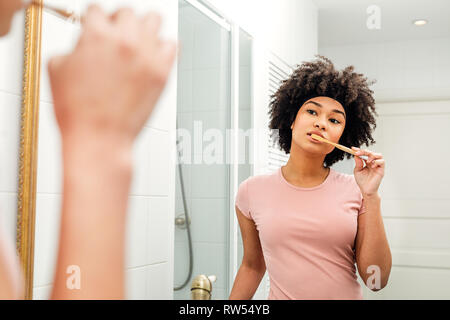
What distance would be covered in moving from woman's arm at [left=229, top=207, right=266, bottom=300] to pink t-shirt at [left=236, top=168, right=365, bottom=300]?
0.04 m

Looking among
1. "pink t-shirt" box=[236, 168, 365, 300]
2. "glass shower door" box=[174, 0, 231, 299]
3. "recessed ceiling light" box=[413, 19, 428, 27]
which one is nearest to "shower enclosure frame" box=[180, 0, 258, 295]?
"glass shower door" box=[174, 0, 231, 299]

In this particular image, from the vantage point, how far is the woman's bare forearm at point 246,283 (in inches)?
26.7

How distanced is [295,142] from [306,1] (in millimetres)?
1157

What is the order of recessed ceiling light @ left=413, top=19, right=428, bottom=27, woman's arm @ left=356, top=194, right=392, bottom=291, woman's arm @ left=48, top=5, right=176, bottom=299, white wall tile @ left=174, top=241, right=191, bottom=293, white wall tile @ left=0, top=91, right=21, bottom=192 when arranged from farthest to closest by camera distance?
1. recessed ceiling light @ left=413, top=19, right=428, bottom=27
2. white wall tile @ left=174, top=241, right=191, bottom=293
3. woman's arm @ left=356, top=194, right=392, bottom=291
4. white wall tile @ left=0, top=91, right=21, bottom=192
5. woman's arm @ left=48, top=5, right=176, bottom=299

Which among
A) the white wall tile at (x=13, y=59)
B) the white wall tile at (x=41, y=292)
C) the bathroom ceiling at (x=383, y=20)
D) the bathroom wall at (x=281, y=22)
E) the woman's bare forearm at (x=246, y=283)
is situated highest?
the bathroom ceiling at (x=383, y=20)

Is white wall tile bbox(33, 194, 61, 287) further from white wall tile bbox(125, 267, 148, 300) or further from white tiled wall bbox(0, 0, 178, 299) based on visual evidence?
white wall tile bbox(125, 267, 148, 300)

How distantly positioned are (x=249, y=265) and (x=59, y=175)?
312 mm

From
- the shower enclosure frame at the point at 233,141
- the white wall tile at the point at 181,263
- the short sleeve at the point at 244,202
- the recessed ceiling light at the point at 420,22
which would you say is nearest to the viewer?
the short sleeve at the point at 244,202

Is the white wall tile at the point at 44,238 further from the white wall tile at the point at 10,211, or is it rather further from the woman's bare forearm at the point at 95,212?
the woman's bare forearm at the point at 95,212

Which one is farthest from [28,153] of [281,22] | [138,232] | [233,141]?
[281,22]

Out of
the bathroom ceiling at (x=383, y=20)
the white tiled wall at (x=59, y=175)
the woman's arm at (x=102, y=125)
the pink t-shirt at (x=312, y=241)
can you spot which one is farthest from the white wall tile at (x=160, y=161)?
the bathroom ceiling at (x=383, y=20)

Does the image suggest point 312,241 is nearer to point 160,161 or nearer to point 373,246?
point 373,246

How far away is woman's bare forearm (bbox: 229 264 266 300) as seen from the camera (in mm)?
679
